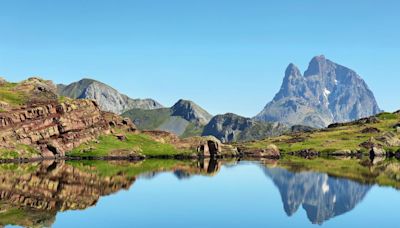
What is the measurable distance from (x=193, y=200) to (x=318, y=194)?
31.1m

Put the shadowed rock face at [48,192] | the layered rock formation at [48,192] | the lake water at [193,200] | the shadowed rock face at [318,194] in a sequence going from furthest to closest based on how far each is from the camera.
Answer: the shadowed rock face at [318,194] < the layered rock formation at [48,192] < the lake water at [193,200] < the shadowed rock face at [48,192]

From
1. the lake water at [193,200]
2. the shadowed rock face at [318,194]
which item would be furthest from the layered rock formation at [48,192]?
the shadowed rock face at [318,194]

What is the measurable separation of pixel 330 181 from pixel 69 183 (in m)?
66.2

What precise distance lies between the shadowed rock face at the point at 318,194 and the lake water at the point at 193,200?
184mm

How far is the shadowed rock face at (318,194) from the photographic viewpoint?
270 feet

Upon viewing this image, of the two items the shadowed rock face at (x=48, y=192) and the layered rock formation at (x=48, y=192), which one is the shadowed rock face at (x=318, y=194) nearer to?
the shadowed rock face at (x=48, y=192)

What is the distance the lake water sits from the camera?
67.6 m

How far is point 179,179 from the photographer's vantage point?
130125 mm

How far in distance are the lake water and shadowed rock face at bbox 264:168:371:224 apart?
0.18 meters

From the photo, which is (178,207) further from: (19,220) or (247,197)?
(19,220)

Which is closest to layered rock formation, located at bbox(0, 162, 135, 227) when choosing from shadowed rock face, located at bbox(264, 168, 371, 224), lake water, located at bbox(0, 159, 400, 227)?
lake water, located at bbox(0, 159, 400, 227)

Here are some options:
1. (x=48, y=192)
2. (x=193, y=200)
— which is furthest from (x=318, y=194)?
(x=48, y=192)

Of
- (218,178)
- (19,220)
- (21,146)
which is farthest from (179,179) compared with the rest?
(21,146)

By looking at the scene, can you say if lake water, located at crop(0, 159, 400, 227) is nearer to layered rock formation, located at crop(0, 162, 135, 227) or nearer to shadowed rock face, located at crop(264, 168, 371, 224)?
layered rock formation, located at crop(0, 162, 135, 227)
